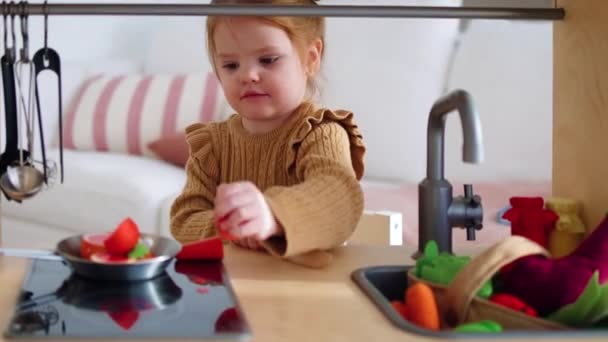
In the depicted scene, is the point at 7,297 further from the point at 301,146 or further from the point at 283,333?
the point at 301,146

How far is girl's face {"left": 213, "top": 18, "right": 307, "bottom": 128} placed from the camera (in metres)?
1.11

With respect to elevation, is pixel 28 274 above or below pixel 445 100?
below

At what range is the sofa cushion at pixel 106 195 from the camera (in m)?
2.46

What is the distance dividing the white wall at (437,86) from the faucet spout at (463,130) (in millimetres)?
1679

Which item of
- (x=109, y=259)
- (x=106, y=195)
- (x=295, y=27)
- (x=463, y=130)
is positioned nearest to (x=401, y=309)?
(x=463, y=130)

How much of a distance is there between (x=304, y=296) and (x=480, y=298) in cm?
15

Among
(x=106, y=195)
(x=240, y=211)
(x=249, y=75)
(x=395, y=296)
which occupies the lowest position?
(x=106, y=195)

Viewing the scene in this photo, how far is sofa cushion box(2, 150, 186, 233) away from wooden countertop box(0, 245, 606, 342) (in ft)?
4.87

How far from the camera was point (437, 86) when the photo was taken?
8.87ft

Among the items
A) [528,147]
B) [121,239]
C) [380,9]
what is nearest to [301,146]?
[380,9]

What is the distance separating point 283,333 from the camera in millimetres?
684

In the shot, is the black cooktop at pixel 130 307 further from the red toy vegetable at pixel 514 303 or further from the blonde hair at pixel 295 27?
the blonde hair at pixel 295 27

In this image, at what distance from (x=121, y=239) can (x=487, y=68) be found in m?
2.13

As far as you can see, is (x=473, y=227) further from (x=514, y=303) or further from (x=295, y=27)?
(x=295, y=27)
